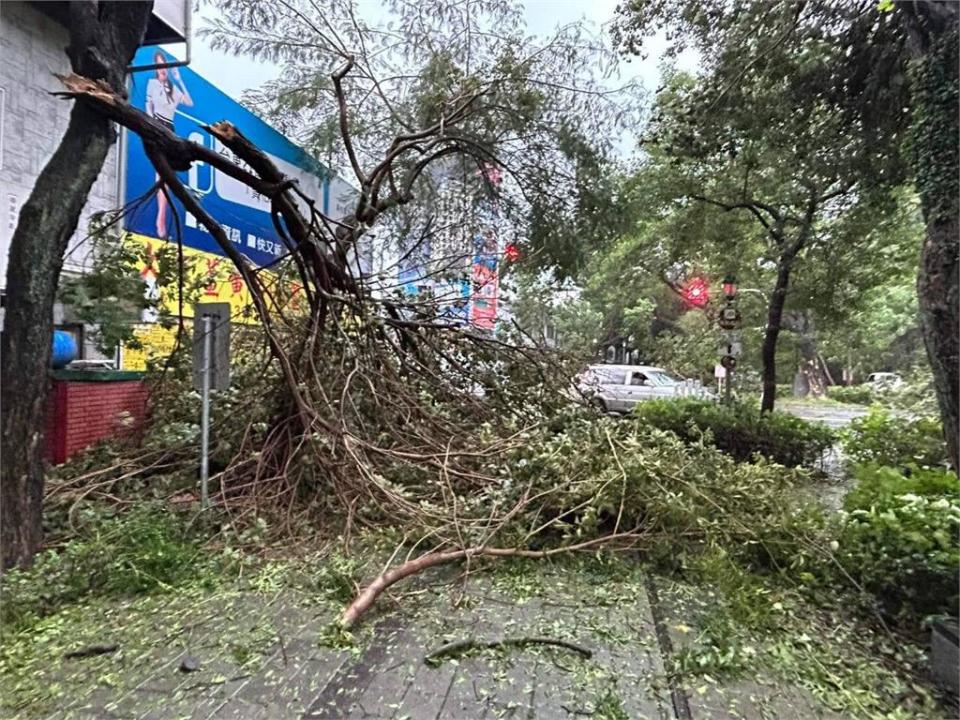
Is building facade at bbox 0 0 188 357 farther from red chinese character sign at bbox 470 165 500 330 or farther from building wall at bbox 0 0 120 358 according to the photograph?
red chinese character sign at bbox 470 165 500 330

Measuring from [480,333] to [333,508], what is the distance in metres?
3.58

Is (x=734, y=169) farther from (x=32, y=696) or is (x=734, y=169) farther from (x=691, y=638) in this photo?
(x=32, y=696)

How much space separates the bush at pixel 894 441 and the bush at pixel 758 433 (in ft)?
1.70

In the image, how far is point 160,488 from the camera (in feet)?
17.2

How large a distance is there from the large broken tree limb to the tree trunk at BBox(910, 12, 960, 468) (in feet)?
7.37

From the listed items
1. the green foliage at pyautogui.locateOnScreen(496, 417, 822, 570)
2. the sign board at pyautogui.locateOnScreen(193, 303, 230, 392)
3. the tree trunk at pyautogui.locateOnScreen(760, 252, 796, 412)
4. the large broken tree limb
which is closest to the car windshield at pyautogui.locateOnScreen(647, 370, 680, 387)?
the tree trunk at pyautogui.locateOnScreen(760, 252, 796, 412)

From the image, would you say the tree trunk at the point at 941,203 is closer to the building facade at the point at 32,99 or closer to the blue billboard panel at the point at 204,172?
the blue billboard panel at the point at 204,172

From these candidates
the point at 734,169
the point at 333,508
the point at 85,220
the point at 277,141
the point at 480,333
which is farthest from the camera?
the point at 277,141

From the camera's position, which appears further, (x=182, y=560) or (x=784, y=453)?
(x=784, y=453)

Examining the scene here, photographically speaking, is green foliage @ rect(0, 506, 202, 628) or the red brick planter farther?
the red brick planter

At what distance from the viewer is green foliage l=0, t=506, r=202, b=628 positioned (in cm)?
348

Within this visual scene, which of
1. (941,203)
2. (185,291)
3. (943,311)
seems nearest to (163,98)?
(185,291)

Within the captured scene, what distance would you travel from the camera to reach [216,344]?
4820mm

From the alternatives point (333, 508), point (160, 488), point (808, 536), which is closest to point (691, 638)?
point (808, 536)
